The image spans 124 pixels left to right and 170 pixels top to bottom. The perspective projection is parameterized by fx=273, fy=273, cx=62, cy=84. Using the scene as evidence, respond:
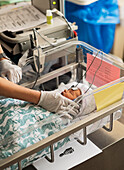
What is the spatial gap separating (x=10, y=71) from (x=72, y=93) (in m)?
0.39

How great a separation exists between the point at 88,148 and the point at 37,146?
366mm

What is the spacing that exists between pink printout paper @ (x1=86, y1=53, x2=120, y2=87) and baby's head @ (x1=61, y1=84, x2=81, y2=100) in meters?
0.15

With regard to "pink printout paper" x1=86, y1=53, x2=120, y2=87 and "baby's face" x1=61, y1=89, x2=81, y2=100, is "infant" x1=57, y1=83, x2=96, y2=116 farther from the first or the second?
"pink printout paper" x1=86, y1=53, x2=120, y2=87

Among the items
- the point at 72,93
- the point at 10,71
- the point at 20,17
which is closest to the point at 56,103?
the point at 72,93

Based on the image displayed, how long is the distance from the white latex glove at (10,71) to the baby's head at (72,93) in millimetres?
310

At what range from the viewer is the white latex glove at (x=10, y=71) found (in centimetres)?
162

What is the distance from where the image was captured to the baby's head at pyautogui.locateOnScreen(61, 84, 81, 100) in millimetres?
1502

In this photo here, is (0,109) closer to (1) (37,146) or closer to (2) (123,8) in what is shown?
(1) (37,146)

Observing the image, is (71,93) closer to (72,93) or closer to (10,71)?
(72,93)

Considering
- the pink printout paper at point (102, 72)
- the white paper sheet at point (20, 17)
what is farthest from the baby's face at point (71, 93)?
the white paper sheet at point (20, 17)

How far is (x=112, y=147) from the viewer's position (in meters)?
1.42

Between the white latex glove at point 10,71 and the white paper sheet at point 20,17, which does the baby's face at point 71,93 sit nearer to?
the white latex glove at point 10,71

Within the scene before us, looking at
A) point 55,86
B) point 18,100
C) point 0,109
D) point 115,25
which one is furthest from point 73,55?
point 115,25

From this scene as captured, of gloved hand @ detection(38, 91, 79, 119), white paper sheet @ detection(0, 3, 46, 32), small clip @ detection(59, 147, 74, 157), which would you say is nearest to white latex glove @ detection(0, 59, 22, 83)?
gloved hand @ detection(38, 91, 79, 119)
